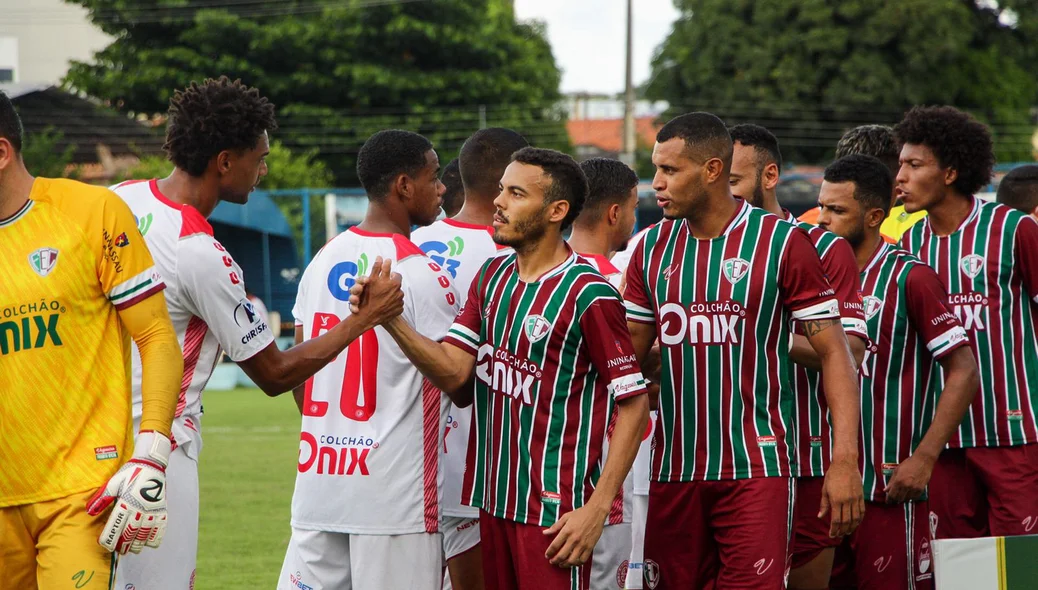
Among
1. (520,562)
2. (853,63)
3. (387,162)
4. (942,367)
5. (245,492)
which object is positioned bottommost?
(245,492)

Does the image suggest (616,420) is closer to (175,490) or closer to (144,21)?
(175,490)

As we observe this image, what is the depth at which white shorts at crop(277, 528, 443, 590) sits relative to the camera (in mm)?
Result: 5012

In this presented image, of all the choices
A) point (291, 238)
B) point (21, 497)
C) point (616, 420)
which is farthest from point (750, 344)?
point (291, 238)

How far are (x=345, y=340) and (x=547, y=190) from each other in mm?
971

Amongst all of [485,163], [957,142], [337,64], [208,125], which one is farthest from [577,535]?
[337,64]

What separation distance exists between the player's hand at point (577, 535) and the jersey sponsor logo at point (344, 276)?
147 cm

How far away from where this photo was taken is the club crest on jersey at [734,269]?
15.4ft

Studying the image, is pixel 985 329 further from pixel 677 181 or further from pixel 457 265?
pixel 457 265

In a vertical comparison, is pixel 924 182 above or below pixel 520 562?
above

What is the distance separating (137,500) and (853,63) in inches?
1416

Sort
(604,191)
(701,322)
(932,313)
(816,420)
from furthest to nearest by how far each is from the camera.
Result: (604,191) → (932,313) → (816,420) → (701,322)

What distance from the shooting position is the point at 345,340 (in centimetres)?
472

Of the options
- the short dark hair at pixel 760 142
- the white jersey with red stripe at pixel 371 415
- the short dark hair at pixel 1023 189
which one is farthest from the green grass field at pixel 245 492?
the short dark hair at pixel 1023 189

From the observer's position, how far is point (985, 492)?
603cm
